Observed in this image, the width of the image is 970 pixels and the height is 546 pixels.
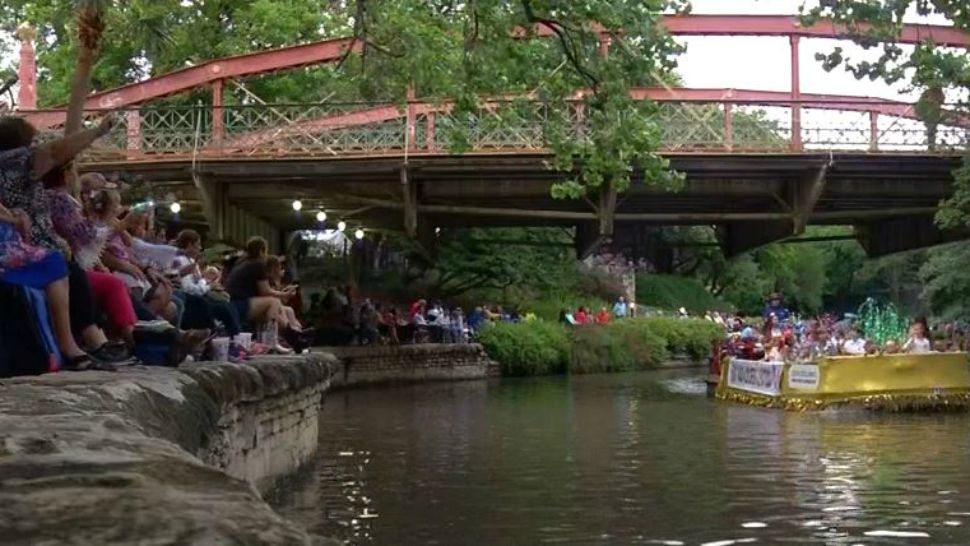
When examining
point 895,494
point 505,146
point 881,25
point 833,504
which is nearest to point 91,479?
point 833,504

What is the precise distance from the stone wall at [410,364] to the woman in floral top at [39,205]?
21.2 metres

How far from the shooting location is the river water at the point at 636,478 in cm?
928

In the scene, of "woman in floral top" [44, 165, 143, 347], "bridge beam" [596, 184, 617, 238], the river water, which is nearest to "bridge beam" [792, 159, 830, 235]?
"bridge beam" [596, 184, 617, 238]

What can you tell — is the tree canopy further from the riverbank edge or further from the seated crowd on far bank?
the seated crowd on far bank

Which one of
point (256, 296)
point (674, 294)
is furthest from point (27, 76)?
point (674, 294)

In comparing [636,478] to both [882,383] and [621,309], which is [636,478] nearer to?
[882,383]

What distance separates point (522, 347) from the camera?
122 feet

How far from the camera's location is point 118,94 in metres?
27.7

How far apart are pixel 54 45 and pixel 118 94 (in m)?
8.70

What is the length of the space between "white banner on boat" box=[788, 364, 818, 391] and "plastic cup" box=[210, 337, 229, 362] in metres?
14.6

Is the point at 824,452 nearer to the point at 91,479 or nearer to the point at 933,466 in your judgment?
the point at 933,466

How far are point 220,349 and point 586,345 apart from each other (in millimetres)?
30565

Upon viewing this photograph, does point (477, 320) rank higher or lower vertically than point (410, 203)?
lower

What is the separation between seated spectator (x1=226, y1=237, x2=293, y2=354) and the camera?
12539 mm
